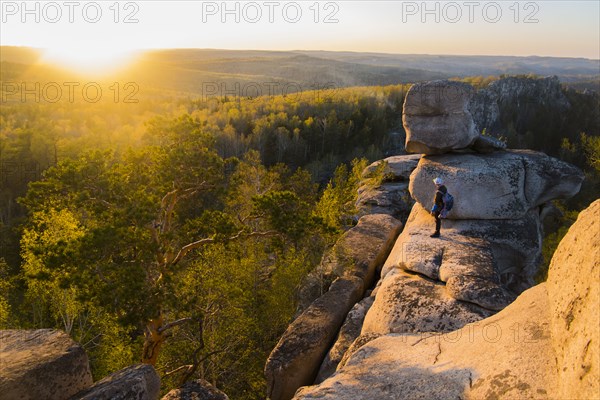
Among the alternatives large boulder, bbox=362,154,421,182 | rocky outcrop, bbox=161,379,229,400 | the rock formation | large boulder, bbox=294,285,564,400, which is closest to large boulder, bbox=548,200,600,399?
large boulder, bbox=294,285,564,400

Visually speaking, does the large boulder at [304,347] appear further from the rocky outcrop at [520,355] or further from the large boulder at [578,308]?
the large boulder at [578,308]

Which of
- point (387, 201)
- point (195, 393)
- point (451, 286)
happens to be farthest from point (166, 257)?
point (387, 201)

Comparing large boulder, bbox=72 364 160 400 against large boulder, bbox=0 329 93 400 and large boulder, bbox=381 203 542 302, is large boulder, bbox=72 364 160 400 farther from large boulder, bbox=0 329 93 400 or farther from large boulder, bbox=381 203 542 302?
large boulder, bbox=381 203 542 302

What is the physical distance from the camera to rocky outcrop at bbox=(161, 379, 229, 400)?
35.1ft

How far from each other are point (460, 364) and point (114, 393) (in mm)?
7645

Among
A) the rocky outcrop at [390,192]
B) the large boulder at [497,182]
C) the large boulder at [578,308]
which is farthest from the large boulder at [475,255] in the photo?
the rocky outcrop at [390,192]

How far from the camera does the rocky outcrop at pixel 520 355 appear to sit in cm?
579

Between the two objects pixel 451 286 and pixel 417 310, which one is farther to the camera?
pixel 451 286

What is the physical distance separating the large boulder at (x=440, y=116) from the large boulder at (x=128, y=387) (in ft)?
53.3

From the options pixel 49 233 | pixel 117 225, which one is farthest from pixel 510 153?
pixel 49 233

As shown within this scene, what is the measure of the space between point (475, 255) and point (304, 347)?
7129 mm

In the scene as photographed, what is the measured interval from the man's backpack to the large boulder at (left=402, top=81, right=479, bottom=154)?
13.1 feet

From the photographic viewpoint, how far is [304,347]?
15.3 metres

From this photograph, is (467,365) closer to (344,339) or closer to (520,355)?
(520,355)
